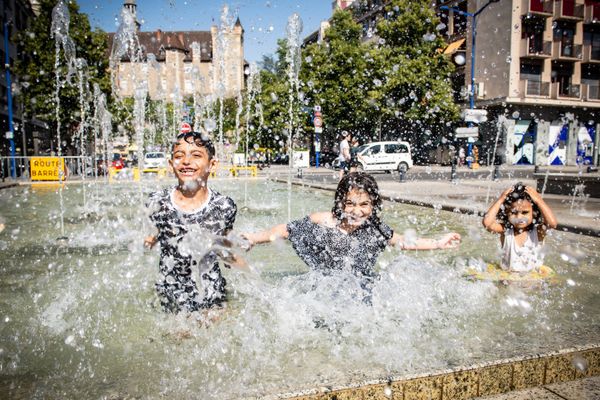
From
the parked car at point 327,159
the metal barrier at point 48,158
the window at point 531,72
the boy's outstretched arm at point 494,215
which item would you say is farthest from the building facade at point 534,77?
the boy's outstretched arm at point 494,215

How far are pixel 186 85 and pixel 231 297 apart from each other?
84.1 m

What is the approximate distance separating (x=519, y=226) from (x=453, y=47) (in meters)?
37.3

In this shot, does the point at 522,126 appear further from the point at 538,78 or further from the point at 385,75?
the point at 385,75

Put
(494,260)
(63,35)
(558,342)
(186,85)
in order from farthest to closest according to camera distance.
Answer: (186,85) < (63,35) < (494,260) < (558,342)

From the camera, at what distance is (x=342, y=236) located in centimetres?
326

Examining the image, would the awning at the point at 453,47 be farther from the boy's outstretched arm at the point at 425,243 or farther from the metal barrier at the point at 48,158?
the boy's outstretched arm at the point at 425,243

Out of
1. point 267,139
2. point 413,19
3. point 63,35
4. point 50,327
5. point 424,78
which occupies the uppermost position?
point 413,19

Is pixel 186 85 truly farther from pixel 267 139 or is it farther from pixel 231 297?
pixel 231 297

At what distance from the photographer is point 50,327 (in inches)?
Result: 130

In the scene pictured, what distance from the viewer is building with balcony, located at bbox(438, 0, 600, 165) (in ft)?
111

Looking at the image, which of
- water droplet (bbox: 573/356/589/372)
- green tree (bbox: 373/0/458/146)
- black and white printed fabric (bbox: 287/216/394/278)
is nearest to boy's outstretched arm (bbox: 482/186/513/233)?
black and white printed fabric (bbox: 287/216/394/278)

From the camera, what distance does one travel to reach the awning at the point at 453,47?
36938mm

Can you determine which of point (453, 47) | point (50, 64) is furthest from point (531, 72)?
point (50, 64)

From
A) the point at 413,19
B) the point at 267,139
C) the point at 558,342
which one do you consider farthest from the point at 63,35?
the point at 558,342
